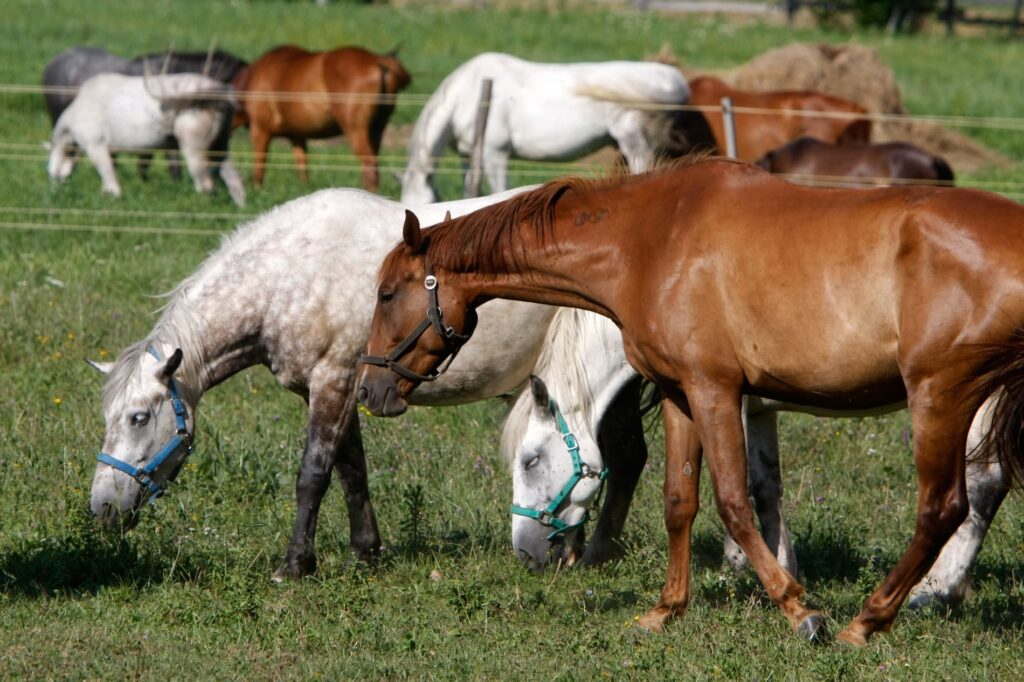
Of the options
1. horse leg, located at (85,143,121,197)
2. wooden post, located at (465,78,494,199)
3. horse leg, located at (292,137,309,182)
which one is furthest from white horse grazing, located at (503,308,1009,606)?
horse leg, located at (292,137,309,182)

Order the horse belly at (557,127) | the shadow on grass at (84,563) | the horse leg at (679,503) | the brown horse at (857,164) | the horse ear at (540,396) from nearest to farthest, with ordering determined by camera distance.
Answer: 1. the horse leg at (679,503)
2. the shadow on grass at (84,563)
3. the horse ear at (540,396)
4. the horse belly at (557,127)
5. the brown horse at (857,164)

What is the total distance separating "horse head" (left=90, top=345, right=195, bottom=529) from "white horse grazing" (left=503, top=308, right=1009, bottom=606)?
4.76ft

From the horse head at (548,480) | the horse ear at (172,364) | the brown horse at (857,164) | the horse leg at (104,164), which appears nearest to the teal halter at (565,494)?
the horse head at (548,480)

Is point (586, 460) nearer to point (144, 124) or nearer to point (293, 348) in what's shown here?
point (293, 348)

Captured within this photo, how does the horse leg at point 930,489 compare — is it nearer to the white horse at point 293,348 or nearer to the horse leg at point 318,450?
the white horse at point 293,348

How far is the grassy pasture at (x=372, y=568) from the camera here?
4523mm

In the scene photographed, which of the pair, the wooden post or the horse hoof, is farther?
the wooden post

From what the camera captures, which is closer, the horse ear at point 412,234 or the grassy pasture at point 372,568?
the grassy pasture at point 372,568

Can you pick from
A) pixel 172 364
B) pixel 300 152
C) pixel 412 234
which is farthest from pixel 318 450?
pixel 300 152

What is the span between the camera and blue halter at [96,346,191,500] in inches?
214

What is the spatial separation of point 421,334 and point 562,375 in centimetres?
99

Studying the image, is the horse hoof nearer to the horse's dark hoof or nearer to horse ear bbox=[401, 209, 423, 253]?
the horse's dark hoof

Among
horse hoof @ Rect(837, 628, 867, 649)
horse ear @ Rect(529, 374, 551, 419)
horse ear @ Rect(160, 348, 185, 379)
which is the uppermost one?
horse ear @ Rect(160, 348, 185, 379)

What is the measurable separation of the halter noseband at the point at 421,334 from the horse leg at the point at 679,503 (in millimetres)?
874
